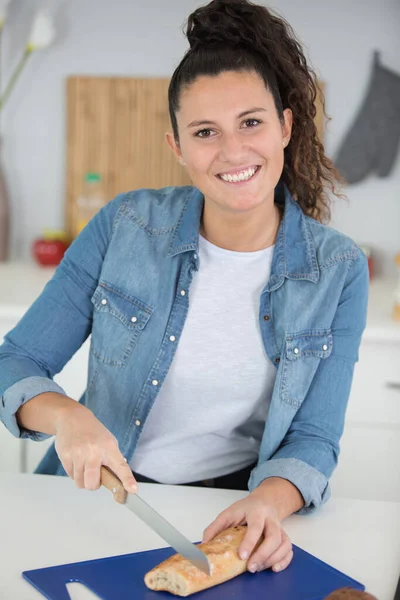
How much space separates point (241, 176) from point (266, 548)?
55 centimetres

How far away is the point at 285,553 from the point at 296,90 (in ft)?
2.37

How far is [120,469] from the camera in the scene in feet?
3.16

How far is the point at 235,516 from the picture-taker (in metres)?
1.02

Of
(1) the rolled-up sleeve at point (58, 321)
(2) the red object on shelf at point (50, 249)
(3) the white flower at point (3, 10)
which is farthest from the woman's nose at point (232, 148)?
(3) the white flower at point (3, 10)

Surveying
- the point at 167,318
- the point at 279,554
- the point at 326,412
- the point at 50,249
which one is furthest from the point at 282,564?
the point at 50,249

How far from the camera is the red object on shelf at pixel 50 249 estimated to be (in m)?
2.43

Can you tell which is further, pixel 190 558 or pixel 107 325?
pixel 107 325

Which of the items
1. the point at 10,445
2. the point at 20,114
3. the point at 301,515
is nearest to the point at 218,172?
the point at 301,515

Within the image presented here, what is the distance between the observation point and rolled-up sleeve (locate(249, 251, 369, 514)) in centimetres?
117

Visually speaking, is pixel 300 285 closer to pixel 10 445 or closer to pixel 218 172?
pixel 218 172

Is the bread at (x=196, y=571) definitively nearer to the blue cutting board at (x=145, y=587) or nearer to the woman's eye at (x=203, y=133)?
the blue cutting board at (x=145, y=587)

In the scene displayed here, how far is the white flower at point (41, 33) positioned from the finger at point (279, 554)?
1.81m

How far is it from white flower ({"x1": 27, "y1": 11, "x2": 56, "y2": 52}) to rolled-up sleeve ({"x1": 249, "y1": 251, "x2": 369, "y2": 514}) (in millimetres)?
1428

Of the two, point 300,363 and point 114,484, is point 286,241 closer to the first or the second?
point 300,363
